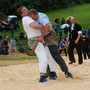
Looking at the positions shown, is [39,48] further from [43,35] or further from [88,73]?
[88,73]

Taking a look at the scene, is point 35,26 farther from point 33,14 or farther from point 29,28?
point 33,14

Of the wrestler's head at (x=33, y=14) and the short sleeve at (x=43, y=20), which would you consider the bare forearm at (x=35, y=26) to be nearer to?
the short sleeve at (x=43, y=20)

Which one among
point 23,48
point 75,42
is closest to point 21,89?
point 75,42

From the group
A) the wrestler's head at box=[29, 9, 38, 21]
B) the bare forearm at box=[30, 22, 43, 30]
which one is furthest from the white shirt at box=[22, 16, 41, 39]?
the wrestler's head at box=[29, 9, 38, 21]

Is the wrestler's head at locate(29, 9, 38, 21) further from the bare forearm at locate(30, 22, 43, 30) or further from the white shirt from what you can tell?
the bare forearm at locate(30, 22, 43, 30)

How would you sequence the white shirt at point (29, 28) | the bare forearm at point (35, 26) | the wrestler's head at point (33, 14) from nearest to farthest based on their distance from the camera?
the bare forearm at point (35, 26), the white shirt at point (29, 28), the wrestler's head at point (33, 14)

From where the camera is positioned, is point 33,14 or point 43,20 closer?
point 43,20

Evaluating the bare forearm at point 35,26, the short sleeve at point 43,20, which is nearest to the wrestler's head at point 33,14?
the short sleeve at point 43,20

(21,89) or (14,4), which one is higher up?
(14,4)

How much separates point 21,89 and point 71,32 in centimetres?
440

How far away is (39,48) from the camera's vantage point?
6.96 m

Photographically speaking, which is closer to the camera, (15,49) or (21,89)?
(21,89)

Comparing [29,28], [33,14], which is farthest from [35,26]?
[33,14]

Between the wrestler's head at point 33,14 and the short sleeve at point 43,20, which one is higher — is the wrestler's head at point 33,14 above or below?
above
